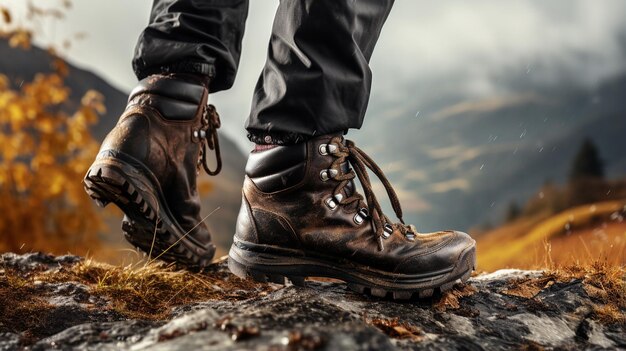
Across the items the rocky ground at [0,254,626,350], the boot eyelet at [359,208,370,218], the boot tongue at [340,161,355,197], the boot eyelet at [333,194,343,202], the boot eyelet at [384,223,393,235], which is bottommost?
the rocky ground at [0,254,626,350]

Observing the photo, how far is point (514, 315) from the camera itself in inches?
74.1

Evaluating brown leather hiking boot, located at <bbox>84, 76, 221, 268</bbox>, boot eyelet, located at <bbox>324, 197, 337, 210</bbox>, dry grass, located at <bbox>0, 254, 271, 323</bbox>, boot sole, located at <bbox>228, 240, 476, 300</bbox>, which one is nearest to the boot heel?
boot sole, located at <bbox>228, 240, 476, 300</bbox>

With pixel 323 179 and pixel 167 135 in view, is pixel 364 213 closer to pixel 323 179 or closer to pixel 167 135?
pixel 323 179

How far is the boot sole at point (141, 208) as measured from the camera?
2.01 metres

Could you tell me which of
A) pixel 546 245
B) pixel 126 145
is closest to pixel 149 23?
pixel 126 145

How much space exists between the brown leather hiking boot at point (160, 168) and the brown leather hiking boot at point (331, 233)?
1.34ft

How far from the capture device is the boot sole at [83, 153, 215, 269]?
6.60ft

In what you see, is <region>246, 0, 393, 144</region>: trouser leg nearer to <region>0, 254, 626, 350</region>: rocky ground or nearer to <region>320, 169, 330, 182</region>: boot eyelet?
<region>320, 169, 330, 182</region>: boot eyelet

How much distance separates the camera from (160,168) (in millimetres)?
2197

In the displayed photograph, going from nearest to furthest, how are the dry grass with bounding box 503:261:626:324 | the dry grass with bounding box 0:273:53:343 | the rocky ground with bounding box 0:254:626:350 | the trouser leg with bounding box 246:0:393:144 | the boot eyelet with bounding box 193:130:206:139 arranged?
1. the rocky ground with bounding box 0:254:626:350
2. the dry grass with bounding box 0:273:53:343
3. the trouser leg with bounding box 246:0:393:144
4. the dry grass with bounding box 503:261:626:324
5. the boot eyelet with bounding box 193:130:206:139

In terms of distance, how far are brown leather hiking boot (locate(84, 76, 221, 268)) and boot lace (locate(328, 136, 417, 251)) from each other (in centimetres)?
67

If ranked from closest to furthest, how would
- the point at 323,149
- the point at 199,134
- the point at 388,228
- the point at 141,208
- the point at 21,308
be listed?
the point at 21,308
the point at 323,149
the point at 388,228
the point at 141,208
the point at 199,134

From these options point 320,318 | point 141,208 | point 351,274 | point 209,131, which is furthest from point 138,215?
point 320,318

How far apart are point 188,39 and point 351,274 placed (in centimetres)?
105
